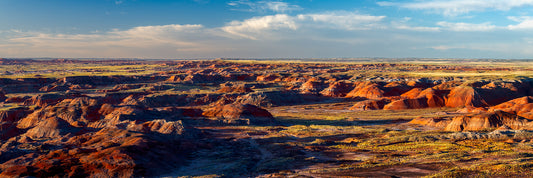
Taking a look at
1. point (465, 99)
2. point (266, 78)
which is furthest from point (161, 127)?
point (266, 78)

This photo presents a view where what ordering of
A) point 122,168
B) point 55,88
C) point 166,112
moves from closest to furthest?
point 122,168, point 166,112, point 55,88

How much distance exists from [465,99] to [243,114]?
48077mm

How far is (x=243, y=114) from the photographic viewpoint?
58.0 metres

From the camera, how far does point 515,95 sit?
8838 centimetres

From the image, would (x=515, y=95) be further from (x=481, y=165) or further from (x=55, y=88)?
(x=55, y=88)

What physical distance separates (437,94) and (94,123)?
6640 cm

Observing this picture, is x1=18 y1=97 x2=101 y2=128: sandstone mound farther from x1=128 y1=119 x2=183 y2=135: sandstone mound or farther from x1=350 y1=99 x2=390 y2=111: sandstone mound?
x1=350 y1=99 x2=390 y2=111: sandstone mound

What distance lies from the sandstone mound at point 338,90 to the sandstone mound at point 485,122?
51371 millimetres

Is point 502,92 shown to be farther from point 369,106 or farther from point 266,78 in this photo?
point 266,78

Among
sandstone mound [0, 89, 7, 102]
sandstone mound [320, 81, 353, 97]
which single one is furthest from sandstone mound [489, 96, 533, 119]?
sandstone mound [0, 89, 7, 102]

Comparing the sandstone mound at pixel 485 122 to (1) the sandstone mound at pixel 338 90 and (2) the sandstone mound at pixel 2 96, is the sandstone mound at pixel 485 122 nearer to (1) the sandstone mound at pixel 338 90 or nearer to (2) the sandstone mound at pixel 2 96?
(1) the sandstone mound at pixel 338 90

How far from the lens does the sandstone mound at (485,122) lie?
46.7 meters

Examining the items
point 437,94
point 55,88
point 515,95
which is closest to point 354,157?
point 437,94

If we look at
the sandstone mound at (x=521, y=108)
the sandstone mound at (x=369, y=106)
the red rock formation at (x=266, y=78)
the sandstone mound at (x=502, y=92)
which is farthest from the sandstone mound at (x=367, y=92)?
the red rock formation at (x=266, y=78)
